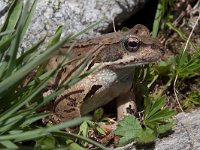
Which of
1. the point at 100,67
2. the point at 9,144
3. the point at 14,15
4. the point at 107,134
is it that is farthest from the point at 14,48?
the point at 107,134

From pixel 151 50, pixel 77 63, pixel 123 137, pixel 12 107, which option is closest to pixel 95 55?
pixel 77 63

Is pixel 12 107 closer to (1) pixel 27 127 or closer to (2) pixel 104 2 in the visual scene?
(1) pixel 27 127

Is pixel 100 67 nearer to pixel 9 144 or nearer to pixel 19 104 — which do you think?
pixel 19 104

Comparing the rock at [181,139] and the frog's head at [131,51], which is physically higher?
the frog's head at [131,51]

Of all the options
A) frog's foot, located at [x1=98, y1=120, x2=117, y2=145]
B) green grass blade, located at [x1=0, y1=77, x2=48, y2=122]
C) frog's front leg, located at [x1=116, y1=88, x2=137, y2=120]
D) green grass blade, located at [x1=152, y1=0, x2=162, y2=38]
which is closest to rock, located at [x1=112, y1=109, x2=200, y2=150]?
frog's foot, located at [x1=98, y1=120, x2=117, y2=145]

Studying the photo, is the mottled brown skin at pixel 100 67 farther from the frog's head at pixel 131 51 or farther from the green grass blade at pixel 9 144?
the green grass blade at pixel 9 144

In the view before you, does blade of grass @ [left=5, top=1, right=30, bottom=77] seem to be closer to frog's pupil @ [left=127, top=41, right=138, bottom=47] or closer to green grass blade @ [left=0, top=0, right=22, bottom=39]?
green grass blade @ [left=0, top=0, right=22, bottom=39]

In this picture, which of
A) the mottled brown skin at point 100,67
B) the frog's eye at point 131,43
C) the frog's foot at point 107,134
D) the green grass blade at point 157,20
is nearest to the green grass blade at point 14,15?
the mottled brown skin at point 100,67
